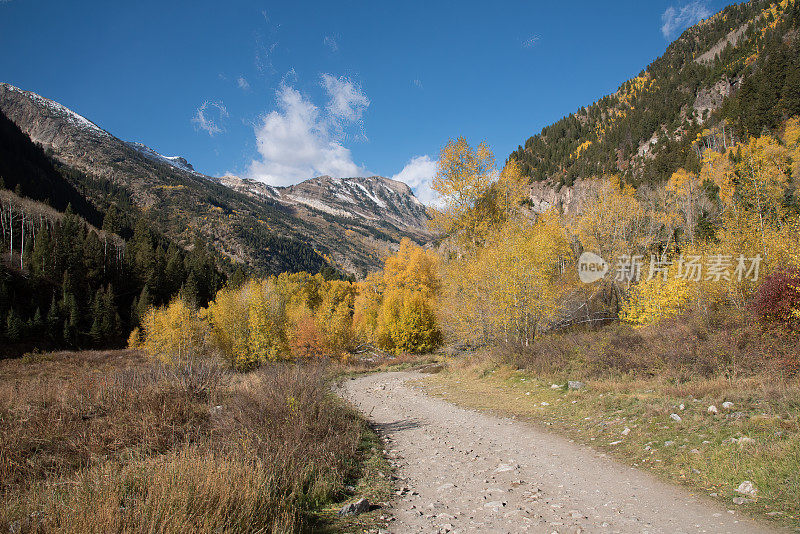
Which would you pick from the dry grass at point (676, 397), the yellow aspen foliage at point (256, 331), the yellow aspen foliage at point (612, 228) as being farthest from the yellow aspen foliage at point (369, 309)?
the yellow aspen foliage at point (612, 228)

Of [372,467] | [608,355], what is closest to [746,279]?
[608,355]

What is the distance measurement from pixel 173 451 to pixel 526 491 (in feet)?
18.6

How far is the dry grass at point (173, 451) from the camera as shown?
347 cm

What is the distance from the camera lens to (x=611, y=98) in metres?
114

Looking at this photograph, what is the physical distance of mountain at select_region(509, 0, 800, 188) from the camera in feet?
199

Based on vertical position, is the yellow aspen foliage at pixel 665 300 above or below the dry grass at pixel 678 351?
above

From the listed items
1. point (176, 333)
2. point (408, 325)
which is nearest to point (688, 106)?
point (408, 325)

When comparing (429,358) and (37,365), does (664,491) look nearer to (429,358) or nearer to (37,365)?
(429,358)

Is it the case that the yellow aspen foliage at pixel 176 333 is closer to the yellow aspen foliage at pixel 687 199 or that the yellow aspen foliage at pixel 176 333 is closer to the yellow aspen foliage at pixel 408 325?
the yellow aspen foliage at pixel 408 325

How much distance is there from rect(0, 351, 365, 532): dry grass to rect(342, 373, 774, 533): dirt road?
4.63 feet

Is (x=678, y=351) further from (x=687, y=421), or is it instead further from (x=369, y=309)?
(x=369, y=309)

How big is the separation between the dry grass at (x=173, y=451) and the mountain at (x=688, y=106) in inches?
2819

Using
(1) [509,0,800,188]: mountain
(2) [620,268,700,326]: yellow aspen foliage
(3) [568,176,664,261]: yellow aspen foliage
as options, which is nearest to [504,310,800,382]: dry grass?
(2) [620,268,700,326]: yellow aspen foliage

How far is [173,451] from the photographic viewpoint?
5.81 meters
